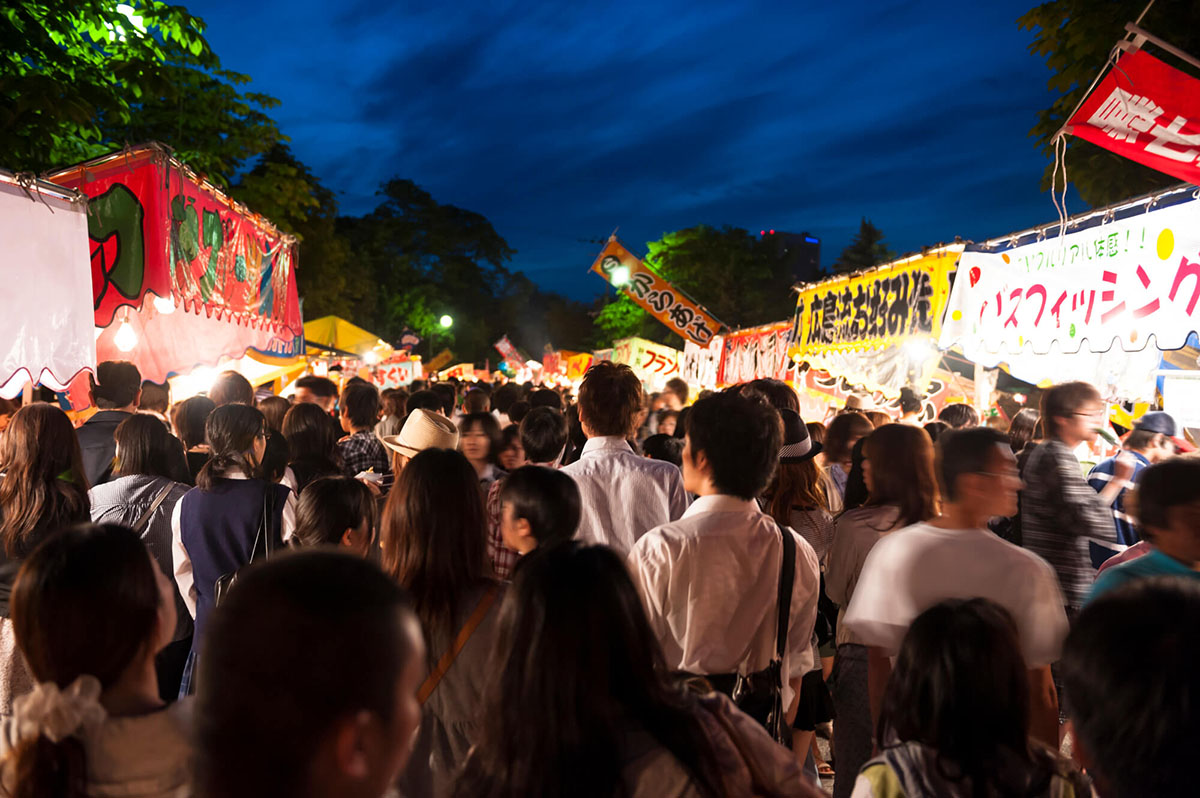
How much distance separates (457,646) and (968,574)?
1628 mm

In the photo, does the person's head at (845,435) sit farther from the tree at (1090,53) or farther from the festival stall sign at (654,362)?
the festival stall sign at (654,362)

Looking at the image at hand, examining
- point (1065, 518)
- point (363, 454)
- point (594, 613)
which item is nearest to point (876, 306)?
point (1065, 518)

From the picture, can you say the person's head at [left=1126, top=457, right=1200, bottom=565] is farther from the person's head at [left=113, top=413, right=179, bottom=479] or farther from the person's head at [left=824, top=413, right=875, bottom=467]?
the person's head at [left=113, top=413, right=179, bottom=479]

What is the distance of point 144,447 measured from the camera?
387 cm

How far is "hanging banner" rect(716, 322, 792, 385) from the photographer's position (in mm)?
12856

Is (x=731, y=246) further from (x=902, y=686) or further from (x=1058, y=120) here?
(x=902, y=686)

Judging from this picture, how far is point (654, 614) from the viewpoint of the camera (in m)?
2.65

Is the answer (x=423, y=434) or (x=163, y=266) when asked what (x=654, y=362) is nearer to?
(x=163, y=266)

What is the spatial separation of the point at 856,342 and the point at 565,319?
5929 cm

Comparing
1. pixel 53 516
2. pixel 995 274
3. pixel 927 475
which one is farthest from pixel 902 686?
pixel 995 274

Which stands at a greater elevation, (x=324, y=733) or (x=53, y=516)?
(x=53, y=516)

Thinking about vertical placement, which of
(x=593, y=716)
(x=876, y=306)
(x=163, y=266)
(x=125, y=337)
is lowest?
(x=593, y=716)

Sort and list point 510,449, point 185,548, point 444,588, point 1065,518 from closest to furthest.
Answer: point 444,588 < point 185,548 < point 1065,518 < point 510,449

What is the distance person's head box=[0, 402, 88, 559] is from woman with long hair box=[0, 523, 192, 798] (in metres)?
2.06
